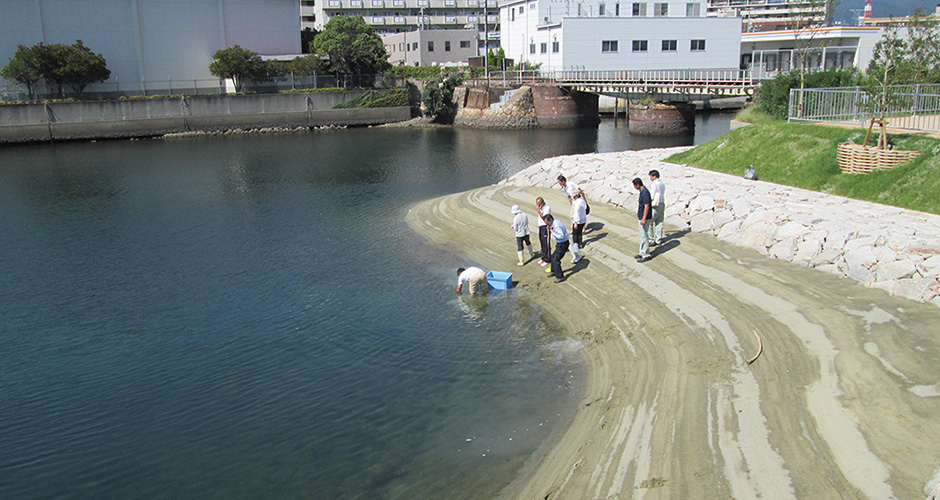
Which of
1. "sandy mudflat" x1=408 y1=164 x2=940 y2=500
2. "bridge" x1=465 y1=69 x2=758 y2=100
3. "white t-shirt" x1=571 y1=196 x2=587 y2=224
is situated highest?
"bridge" x1=465 y1=69 x2=758 y2=100

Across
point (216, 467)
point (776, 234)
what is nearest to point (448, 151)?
point (776, 234)

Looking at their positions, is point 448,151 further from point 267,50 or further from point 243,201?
point 267,50

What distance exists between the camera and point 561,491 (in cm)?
1067

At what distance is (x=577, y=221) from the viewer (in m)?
20.5

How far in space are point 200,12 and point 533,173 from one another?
63550 millimetres

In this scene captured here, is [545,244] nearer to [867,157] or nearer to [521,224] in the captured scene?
[521,224]

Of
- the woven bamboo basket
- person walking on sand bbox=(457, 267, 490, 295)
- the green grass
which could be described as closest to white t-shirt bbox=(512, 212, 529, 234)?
person walking on sand bbox=(457, 267, 490, 295)

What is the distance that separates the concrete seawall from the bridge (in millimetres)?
14471

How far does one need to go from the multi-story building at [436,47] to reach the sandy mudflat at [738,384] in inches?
3353

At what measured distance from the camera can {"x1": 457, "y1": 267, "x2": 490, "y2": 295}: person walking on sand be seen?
63.3 ft

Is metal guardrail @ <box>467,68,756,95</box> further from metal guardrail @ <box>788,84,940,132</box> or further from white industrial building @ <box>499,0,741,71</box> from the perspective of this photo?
metal guardrail @ <box>788,84,940,132</box>

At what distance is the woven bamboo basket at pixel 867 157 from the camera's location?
21.6 meters

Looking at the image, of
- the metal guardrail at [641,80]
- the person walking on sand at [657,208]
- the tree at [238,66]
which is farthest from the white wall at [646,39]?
the person walking on sand at [657,208]

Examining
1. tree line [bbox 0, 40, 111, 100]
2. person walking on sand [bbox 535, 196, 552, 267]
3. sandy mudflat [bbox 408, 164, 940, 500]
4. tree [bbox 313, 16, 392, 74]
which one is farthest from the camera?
tree [bbox 313, 16, 392, 74]
